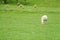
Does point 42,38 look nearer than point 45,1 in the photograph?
Yes

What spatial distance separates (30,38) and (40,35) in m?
1.23

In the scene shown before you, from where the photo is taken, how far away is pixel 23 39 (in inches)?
516

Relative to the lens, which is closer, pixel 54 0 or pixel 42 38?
pixel 42 38

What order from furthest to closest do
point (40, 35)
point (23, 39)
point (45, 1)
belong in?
point (45, 1), point (40, 35), point (23, 39)

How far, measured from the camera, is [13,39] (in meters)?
13.1

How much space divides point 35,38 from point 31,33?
6.02ft

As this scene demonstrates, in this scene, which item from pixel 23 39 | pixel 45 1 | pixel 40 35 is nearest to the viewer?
pixel 23 39

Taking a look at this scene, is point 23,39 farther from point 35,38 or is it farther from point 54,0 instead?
point 54,0

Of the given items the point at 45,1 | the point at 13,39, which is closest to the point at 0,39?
the point at 13,39

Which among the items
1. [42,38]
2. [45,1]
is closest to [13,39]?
[42,38]

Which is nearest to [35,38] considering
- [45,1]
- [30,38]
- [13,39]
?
[30,38]

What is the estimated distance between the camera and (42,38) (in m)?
13.5

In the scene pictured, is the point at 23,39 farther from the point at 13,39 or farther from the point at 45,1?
the point at 45,1

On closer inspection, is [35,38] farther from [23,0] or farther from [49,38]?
[23,0]
